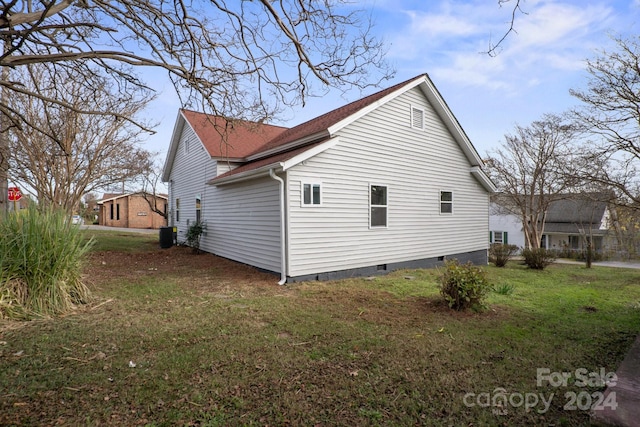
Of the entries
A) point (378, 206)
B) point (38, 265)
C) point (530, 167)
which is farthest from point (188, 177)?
point (530, 167)

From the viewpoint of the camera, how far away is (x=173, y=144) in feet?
54.6

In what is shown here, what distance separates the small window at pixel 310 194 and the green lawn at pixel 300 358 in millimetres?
2518

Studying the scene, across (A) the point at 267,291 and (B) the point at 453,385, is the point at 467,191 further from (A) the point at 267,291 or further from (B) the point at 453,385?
(B) the point at 453,385

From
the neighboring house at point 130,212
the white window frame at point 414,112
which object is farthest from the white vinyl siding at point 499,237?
the neighboring house at point 130,212

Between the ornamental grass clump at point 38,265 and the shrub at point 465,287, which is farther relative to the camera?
the shrub at point 465,287

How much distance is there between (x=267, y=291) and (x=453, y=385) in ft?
15.8

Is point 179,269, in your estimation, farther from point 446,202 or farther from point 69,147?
point 446,202

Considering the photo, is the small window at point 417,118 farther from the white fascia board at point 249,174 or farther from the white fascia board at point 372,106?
the white fascia board at point 249,174

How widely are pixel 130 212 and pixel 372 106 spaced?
121ft

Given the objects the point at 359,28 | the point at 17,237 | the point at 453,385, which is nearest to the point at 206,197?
the point at 17,237

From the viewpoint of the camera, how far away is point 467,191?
13.3 meters

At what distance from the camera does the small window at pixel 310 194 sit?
8.50m

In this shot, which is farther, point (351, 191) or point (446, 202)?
point (446, 202)

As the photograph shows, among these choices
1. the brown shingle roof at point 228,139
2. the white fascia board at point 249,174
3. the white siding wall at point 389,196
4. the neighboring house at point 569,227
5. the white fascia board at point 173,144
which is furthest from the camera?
the neighboring house at point 569,227
